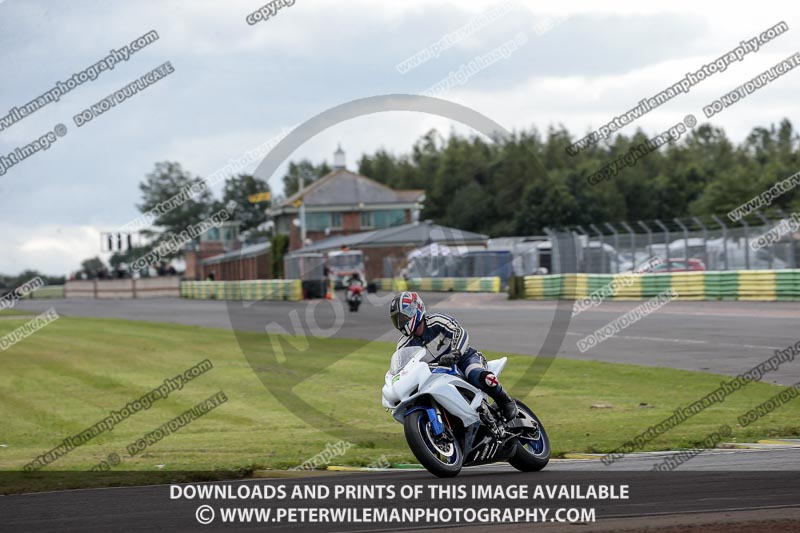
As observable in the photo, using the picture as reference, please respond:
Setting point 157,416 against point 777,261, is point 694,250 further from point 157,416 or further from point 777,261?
point 157,416

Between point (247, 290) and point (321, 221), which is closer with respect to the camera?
point (247, 290)

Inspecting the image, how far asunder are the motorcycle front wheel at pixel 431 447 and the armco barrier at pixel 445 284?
47200 mm

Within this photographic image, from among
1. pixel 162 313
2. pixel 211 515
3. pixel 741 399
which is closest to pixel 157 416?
pixel 741 399

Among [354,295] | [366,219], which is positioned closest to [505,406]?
[354,295]

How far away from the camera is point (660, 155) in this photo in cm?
13562

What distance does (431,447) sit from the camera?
9.23 m

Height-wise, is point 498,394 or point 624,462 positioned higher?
point 498,394

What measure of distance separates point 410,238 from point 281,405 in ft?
192

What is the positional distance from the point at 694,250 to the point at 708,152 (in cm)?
10984

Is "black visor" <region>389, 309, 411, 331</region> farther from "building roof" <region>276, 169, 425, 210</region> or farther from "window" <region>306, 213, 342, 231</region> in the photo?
"window" <region>306, 213, 342, 231</region>

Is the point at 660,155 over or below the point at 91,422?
over

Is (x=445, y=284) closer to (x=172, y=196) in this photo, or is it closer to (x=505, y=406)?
(x=505, y=406)

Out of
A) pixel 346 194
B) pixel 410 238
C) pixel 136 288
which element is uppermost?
pixel 346 194

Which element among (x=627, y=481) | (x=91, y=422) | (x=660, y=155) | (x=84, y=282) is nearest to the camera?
(x=627, y=481)
